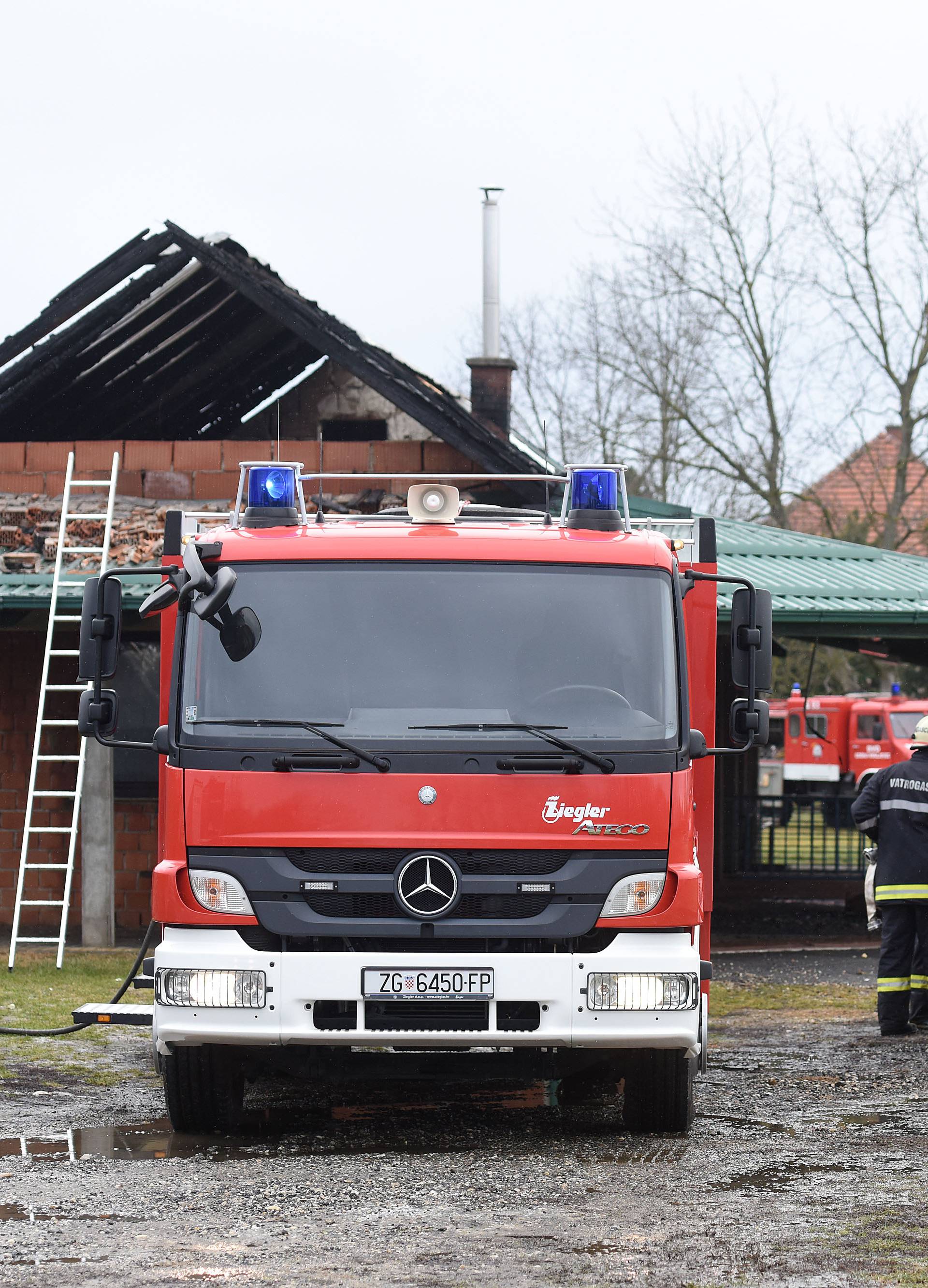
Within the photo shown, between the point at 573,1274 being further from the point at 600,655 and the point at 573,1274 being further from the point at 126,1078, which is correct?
the point at 126,1078

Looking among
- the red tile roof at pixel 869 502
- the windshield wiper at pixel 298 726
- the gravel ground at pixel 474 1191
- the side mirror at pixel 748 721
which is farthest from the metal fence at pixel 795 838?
the red tile roof at pixel 869 502

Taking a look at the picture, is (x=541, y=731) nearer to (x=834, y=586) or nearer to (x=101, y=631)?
(x=101, y=631)

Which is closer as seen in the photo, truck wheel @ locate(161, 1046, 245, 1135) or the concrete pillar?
truck wheel @ locate(161, 1046, 245, 1135)

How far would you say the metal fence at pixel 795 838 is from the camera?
17.1 m

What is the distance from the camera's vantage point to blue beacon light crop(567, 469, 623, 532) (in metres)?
7.02

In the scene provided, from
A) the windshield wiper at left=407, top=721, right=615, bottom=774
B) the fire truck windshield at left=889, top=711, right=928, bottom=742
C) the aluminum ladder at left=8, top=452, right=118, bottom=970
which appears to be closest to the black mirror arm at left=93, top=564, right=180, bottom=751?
the windshield wiper at left=407, top=721, right=615, bottom=774

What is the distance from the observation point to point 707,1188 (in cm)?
606

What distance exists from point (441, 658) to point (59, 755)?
832 centimetres

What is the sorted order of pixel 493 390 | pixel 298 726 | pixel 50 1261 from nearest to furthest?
1. pixel 50 1261
2. pixel 298 726
3. pixel 493 390

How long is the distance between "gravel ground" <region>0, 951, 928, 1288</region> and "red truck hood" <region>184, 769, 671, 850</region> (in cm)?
118

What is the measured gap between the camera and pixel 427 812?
247 inches

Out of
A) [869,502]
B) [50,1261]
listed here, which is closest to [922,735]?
[50,1261]

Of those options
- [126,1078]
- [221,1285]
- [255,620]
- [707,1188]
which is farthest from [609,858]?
[126,1078]

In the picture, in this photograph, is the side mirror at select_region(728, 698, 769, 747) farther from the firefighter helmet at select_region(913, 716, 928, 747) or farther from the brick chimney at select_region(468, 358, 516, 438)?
the brick chimney at select_region(468, 358, 516, 438)
